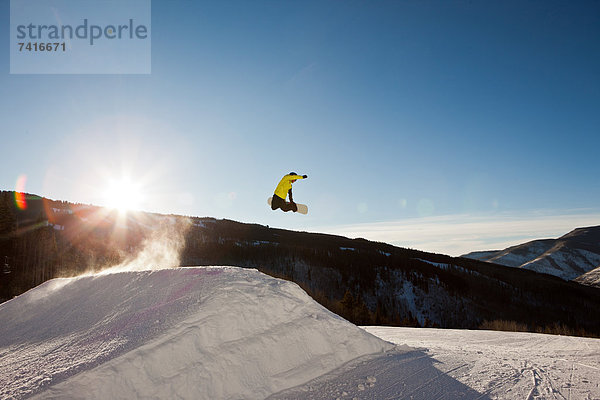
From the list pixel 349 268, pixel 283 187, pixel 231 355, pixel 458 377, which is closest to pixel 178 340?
pixel 231 355

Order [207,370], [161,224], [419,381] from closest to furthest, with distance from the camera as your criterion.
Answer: [207,370] → [419,381] → [161,224]

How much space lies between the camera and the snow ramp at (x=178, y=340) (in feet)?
11.3

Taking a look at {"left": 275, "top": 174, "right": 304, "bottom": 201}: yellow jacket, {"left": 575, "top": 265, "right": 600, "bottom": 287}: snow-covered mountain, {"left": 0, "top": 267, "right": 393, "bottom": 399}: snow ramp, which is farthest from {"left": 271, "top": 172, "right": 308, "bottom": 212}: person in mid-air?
{"left": 575, "top": 265, "right": 600, "bottom": 287}: snow-covered mountain

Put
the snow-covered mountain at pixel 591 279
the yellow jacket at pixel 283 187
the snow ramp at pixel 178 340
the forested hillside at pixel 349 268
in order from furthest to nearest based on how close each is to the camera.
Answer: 1. the snow-covered mountain at pixel 591 279
2. the forested hillside at pixel 349 268
3. the yellow jacket at pixel 283 187
4. the snow ramp at pixel 178 340

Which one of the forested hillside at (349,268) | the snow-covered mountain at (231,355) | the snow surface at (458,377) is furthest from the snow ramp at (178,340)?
the forested hillside at (349,268)

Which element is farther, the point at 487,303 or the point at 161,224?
the point at 161,224

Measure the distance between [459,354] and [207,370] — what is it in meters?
4.16

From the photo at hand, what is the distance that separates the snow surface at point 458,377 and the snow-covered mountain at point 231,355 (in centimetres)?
2

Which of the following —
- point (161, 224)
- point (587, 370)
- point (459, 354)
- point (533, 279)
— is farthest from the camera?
point (161, 224)

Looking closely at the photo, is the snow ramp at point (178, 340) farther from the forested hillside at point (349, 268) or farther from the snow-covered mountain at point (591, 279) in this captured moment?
the snow-covered mountain at point (591, 279)

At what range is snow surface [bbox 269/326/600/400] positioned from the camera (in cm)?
379

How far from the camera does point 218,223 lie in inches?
4461

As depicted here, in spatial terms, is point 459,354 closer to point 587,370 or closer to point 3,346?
point 587,370

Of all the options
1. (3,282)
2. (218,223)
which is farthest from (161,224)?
(3,282)
